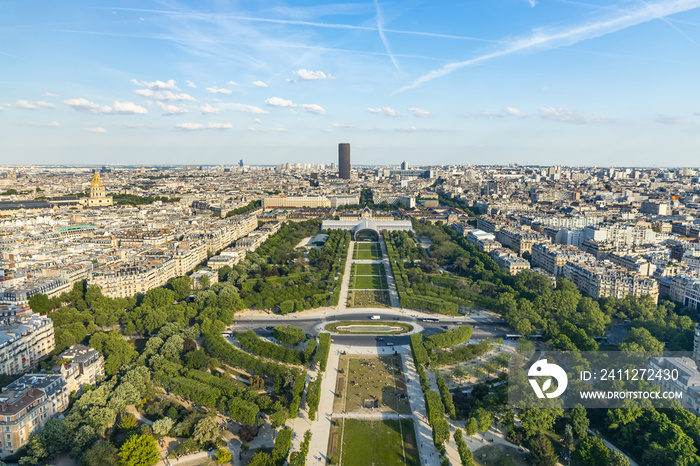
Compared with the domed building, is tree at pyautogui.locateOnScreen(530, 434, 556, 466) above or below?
below

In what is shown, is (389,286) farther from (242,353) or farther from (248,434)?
(248,434)

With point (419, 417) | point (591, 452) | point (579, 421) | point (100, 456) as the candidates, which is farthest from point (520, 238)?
point (100, 456)

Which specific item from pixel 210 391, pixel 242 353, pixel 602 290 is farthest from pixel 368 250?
pixel 210 391

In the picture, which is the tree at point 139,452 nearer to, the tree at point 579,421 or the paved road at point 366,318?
the paved road at point 366,318

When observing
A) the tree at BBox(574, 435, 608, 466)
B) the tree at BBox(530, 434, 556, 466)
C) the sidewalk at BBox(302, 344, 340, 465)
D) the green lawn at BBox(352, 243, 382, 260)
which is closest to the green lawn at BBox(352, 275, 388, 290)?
the green lawn at BBox(352, 243, 382, 260)

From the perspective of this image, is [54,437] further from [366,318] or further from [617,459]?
[617,459]

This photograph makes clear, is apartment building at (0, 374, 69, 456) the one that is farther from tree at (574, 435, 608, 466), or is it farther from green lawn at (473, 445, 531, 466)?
tree at (574, 435, 608, 466)
